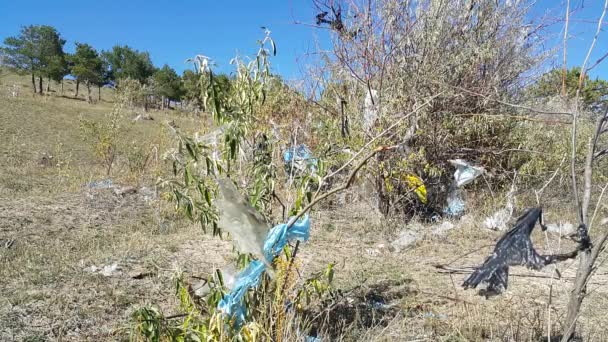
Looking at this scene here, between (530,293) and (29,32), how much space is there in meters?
36.8

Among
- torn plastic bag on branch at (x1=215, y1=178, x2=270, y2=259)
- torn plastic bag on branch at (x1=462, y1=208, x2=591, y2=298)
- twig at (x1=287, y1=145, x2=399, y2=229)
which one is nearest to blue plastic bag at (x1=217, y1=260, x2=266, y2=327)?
torn plastic bag on branch at (x1=215, y1=178, x2=270, y2=259)

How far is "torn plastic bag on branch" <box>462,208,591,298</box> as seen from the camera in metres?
1.46

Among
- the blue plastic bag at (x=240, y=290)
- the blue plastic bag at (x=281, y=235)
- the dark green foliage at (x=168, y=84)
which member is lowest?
the blue plastic bag at (x=240, y=290)

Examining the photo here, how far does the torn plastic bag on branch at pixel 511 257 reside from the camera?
4.78ft

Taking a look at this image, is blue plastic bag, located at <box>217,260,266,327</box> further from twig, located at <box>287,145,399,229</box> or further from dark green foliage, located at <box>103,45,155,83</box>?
dark green foliage, located at <box>103,45,155,83</box>

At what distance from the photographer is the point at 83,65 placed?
31875 millimetres

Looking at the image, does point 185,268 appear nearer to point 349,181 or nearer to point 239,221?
point 239,221

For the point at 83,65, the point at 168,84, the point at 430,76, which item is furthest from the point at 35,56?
the point at 430,76

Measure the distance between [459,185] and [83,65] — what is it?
31951 millimetres

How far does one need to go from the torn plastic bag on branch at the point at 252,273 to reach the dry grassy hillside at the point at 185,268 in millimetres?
535

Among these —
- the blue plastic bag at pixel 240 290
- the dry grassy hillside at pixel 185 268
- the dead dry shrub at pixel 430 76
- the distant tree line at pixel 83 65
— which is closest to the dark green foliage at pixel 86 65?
the distant tree line at pixel 83 65

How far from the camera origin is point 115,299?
2.79 metres

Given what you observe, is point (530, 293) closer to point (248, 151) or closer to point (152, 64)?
point (248, 151)

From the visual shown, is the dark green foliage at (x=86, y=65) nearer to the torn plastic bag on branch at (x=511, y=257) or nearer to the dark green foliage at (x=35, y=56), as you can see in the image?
the dark green foliage at (x=35, y=56)
